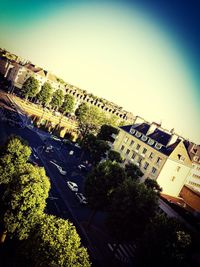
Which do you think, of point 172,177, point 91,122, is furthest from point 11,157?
point 91,122

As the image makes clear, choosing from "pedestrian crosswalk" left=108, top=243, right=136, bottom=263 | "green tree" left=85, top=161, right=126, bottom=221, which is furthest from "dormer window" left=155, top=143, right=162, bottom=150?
"pedestrian crosswalk" left=108, top=243, right=136, bottom=263

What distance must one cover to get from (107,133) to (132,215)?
46.3 m

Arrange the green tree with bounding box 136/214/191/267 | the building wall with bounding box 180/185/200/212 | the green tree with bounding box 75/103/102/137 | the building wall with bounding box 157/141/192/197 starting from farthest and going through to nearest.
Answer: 1. the green tree with bounding box 75/103/102/137
2. the building wall with bounding box 157/141/192/197
3. the building wall with bounding box 180/185/200/212
4. the green tree with bounding box 136/214/191/267

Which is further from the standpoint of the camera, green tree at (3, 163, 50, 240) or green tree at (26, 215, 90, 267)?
green tree at (3, 163, 50, 240)

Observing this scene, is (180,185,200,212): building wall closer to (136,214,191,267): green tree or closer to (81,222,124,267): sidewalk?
(81,222,124,267): sidewalk

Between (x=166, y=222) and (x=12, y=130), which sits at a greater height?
(x=166, y=222)

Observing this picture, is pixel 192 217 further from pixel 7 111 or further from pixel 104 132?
pixel 7 111

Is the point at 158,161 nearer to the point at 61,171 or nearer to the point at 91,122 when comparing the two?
the point at 61,171

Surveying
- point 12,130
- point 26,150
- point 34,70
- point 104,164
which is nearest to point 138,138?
point 104,164

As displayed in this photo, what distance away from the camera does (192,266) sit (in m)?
25.0

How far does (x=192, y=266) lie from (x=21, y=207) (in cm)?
1921

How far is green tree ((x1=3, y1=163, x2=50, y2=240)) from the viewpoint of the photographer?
72.1 feet

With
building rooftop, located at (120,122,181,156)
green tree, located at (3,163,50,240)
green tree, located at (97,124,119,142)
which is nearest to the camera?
green tree, located at (3,163,50,240)

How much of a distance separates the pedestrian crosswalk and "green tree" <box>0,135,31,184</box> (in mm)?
18822
